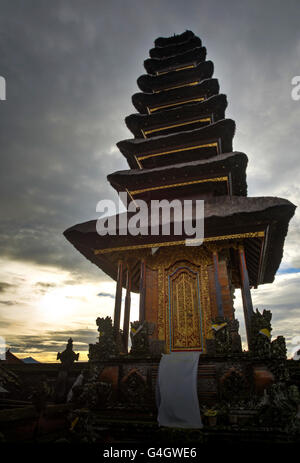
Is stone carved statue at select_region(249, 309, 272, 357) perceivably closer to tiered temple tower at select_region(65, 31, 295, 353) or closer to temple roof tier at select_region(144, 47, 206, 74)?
tiered temple tower at select_region(65, 31, 295, 353)

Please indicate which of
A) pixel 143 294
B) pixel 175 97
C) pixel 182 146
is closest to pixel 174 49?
pixel 175 97

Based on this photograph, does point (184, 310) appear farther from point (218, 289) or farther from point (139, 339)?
point (139, 339)

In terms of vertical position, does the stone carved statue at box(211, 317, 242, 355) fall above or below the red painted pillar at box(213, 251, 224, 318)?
below

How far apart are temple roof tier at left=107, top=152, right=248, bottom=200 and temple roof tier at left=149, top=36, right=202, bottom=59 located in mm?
12593

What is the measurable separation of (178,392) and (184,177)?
31.6 ft

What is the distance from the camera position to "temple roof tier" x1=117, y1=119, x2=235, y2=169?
1407 centimetres

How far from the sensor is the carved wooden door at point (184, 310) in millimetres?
10234

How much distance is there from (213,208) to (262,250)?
10.0 feet

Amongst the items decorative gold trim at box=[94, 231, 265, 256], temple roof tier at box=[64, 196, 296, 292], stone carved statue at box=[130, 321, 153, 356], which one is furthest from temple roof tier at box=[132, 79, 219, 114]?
stone carved statue at box=[130, 321, 153, 356]

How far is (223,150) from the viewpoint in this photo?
49.4 ft

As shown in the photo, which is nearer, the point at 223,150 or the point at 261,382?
the point at 261,382
